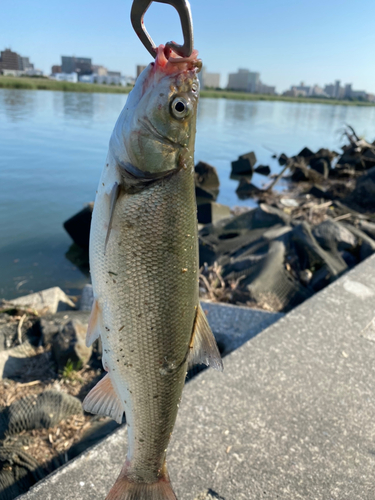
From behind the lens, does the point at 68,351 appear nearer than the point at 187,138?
No

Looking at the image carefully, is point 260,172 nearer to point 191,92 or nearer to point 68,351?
point 68,351

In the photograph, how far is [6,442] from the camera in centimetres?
328

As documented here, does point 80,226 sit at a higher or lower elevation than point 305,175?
lower

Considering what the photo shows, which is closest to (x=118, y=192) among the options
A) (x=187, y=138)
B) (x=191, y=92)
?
(x=187, y=138)

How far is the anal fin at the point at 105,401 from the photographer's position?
197cm

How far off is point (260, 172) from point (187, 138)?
2562cm

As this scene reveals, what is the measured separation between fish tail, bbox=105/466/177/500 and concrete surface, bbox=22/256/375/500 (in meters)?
0.64

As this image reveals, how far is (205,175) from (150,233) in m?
18.7

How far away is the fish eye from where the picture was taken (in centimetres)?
169

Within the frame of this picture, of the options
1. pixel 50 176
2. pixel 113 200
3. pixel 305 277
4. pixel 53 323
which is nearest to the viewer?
pixel 113 200

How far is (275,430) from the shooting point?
3055mm

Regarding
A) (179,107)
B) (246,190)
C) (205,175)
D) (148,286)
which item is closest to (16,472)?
(148,286)

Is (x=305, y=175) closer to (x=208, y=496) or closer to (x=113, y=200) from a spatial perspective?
(x=208, y=496)

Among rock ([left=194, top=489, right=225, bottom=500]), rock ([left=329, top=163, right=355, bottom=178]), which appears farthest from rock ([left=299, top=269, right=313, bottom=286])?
rock ([left=329, top=163, right=355, bottom=178])
